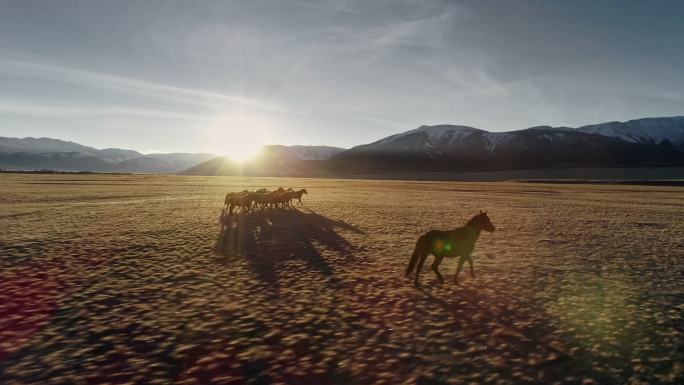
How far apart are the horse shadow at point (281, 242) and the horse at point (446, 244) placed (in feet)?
9.97

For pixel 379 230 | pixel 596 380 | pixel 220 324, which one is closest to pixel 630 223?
pixel 379 230

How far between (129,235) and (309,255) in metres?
9.49

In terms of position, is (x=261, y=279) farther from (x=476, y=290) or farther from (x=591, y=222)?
(x=591, y=222)

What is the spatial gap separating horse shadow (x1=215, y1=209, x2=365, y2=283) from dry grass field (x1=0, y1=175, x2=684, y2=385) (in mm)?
143

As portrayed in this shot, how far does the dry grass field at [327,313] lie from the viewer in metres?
6.29

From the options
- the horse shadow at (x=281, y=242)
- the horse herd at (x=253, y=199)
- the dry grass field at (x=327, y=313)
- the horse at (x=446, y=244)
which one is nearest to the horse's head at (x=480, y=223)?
the horse at (x=446, y=244)

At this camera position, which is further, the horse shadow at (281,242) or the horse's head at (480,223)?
the horse shadow at (281,242)

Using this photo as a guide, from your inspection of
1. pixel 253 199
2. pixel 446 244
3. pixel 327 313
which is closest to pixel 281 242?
pixel 446 244

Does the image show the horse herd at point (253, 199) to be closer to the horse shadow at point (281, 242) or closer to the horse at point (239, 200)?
the horse at point (239, 200)

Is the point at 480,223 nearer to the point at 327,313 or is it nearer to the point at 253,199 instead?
the point at 327,313

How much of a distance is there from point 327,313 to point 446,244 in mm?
4121

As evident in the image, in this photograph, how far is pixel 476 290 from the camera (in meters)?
10.5

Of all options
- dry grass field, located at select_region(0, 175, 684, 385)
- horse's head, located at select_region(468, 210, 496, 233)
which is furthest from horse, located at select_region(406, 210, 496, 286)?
dry grass field, located at select_region(0, 175, 684, 385)

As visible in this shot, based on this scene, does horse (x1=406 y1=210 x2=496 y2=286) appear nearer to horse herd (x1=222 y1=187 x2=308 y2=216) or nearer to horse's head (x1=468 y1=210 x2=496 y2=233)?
horse's head (x1=468 y1=210 x2=496 y2=233)
